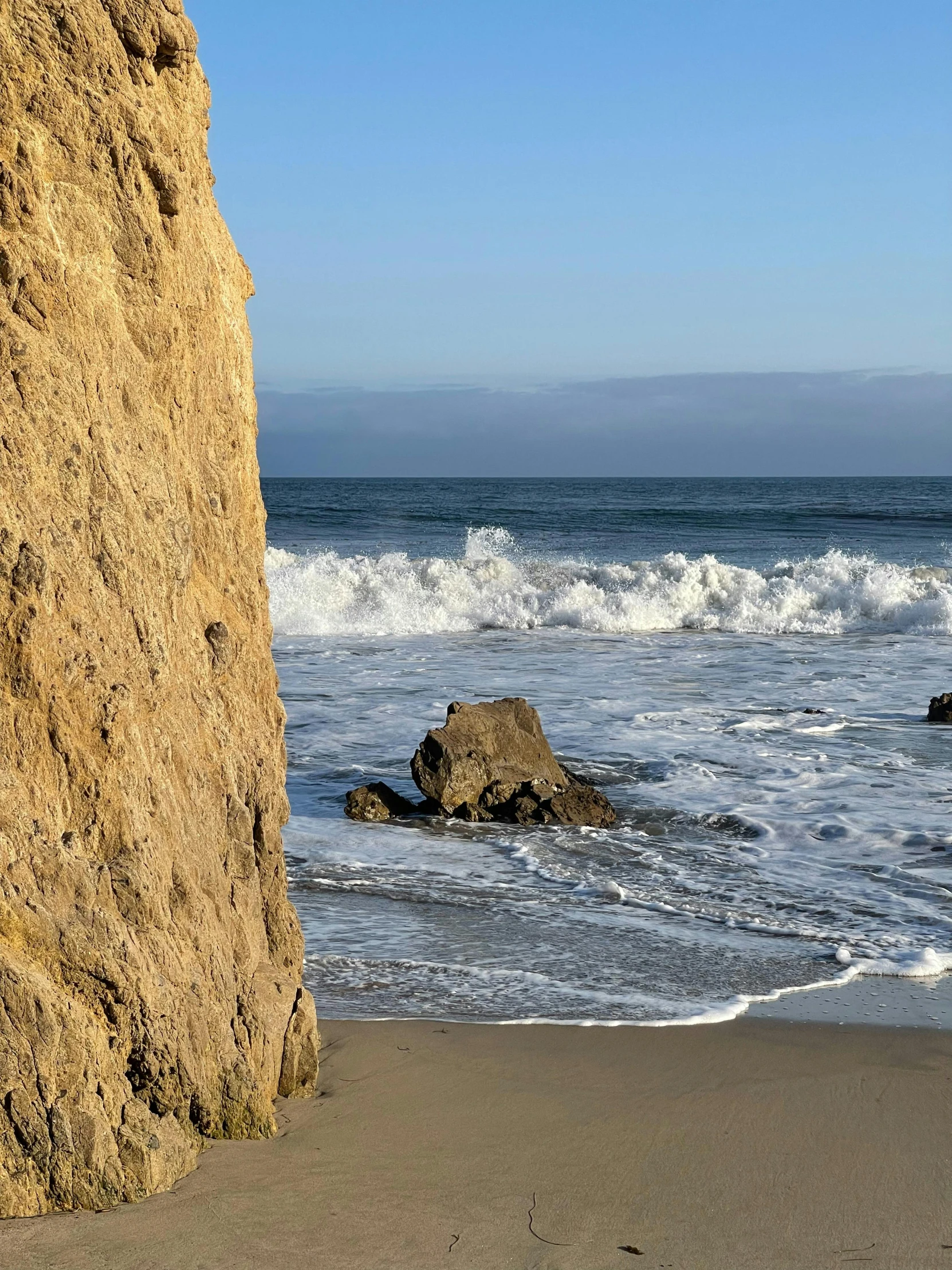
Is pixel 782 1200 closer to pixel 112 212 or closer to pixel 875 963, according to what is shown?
pixel 875 963

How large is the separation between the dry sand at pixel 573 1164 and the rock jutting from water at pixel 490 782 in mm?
3060

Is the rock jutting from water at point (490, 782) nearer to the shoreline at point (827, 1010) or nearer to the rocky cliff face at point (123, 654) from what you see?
the shoreline at point (827, 1010)

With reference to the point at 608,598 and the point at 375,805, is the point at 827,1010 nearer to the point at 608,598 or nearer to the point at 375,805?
the point at 375,805

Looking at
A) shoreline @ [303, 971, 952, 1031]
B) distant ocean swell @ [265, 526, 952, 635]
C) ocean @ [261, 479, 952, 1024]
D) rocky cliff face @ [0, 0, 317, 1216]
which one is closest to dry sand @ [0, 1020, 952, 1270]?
shoreline @ [303, 971, 952, 1031]

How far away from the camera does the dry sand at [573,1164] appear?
8.52 feet

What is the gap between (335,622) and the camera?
60.0ft

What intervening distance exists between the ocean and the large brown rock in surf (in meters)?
0.18

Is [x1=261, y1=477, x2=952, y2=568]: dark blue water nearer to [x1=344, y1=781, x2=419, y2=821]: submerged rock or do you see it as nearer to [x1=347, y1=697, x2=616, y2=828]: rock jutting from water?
[x1=347, y1=697, x2=616, y2=828]: rock jutting from water

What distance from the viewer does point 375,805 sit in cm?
732

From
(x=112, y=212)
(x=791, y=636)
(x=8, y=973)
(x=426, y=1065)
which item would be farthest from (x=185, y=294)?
(x=791, y=636)

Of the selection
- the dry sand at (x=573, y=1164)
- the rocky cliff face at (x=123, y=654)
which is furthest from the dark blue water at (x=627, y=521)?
the rocky cliff face at (x=123, y=654)

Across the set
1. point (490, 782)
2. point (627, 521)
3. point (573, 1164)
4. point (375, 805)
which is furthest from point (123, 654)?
point (627, 521)

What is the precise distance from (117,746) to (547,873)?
3.71m

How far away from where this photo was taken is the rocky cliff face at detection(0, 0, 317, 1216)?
2.63 m
